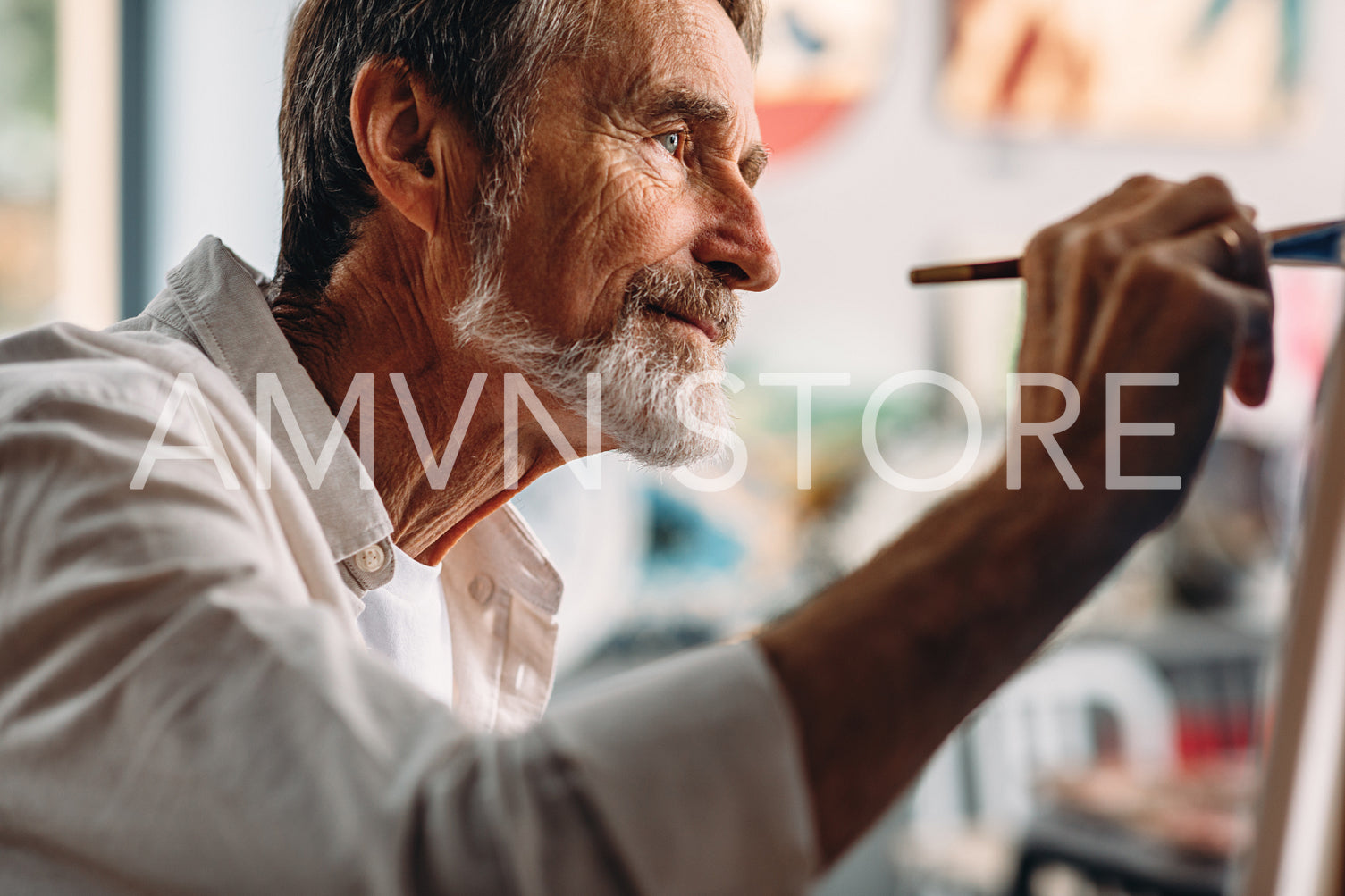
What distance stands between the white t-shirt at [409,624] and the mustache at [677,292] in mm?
293

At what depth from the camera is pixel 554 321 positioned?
0.92 meters

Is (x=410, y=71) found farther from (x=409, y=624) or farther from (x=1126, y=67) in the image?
(x=1126, y=67)

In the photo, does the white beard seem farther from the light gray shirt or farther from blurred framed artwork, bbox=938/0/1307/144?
blurred framed artwork, bbox=938/0/1307/144

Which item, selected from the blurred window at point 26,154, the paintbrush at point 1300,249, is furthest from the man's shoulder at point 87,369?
the blurred window at point 26,154

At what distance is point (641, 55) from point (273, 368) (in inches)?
15.1

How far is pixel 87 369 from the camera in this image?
58 cm

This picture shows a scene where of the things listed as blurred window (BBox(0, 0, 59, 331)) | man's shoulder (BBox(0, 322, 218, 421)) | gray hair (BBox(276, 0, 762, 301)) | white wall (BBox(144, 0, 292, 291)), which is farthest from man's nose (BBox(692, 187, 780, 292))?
blurred window (BBox(0, 0, 59, 331))

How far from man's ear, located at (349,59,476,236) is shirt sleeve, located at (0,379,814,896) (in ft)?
1.70

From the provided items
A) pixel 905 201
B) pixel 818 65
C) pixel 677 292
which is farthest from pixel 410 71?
pixel 905 201

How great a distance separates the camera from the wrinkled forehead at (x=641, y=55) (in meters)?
0.93

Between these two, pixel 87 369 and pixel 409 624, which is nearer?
pixel 87 369

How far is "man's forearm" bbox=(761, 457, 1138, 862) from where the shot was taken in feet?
1.47

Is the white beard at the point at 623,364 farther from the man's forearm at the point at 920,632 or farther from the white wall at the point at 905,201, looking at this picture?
the white wall at the point at 905,201

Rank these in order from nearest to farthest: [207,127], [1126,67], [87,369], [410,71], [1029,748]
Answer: [87,369] → [410,71] → [207,127] → [1029,748] → [1126,67]
